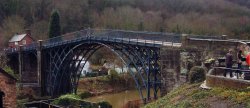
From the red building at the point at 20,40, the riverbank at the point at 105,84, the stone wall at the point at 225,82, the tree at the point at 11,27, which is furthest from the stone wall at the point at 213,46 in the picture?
the tree at the point at 11,27

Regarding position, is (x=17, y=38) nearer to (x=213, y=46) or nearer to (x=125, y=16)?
(x=125, y=16)

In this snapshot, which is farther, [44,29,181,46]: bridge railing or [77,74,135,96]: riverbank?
[77,74,135,96]: riverbank

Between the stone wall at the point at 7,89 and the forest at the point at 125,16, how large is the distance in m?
49.1

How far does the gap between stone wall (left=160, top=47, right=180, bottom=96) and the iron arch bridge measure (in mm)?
2311

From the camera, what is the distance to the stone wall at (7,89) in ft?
50.8

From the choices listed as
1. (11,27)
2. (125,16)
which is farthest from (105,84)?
(125,16)

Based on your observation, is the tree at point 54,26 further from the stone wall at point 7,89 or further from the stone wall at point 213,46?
the stone wall at point 7,89

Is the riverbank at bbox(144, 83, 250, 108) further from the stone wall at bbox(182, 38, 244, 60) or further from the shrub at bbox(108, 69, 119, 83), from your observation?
the shrub at bbox(108, 69, 119, 83)

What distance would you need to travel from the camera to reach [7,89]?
15.6 m

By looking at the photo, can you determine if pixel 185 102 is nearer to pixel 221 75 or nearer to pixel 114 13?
pixel 221 75

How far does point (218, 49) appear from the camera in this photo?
28469 millimetres

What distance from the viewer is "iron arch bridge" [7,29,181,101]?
35.1 m

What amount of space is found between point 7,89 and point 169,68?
1673cm

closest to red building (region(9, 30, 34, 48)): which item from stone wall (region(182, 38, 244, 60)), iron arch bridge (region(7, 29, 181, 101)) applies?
iron arch bridge (region(7, 29, 181, 101))
